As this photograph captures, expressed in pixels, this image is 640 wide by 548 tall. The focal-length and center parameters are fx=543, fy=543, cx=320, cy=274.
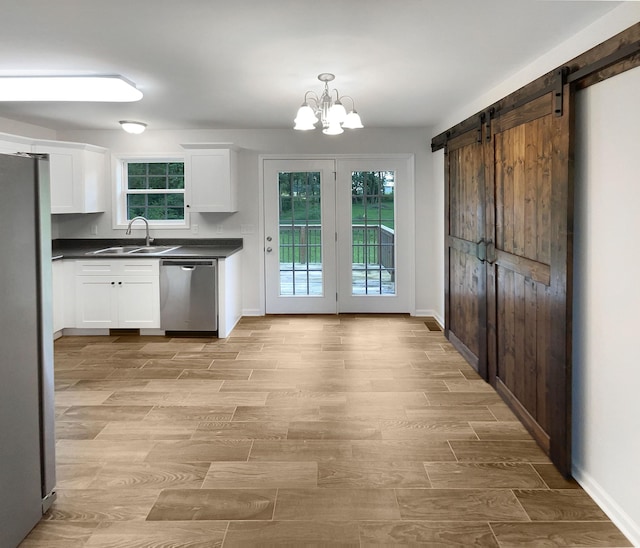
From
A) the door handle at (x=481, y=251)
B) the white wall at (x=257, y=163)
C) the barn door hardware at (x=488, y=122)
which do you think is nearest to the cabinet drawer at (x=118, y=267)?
the white wall at (x=257, y=163)

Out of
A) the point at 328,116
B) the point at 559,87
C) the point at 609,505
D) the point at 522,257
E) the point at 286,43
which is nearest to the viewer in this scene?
the point at 609,505

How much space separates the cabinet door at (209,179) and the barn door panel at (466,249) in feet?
7.98

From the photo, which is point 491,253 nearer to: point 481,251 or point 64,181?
point 481,251

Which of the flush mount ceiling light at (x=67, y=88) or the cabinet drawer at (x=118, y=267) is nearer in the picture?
the flush mount ceiling light at (x=67, y=88)

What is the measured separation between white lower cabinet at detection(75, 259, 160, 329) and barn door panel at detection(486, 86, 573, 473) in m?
3.42

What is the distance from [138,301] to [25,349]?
138 inches

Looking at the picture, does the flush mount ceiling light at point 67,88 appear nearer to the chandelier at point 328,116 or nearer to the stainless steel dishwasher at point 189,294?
the chandelier at point 328,116

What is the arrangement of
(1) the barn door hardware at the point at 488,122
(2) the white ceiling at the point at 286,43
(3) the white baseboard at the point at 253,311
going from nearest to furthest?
(2) the white ceiling at the point at 286,43 → (1) the barn door hardware at the point at 488,122 → (3) the white baseboard at the point at 253,311

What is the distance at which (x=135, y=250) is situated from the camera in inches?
242

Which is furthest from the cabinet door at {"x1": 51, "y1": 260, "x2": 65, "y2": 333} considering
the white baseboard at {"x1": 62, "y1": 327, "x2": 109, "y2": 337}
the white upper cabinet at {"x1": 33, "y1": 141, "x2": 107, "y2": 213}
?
the white upper cabinet at {"x1": 33, "y1": 141, "x2": 107, "y2": 213}

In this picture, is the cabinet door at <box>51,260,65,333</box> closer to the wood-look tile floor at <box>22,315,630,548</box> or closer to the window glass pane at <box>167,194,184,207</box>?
the wood-look tile floor at <box>22,315,630,548</box>

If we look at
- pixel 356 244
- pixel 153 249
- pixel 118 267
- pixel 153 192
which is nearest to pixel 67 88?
pixel 118 267

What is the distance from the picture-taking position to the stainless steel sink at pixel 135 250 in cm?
579

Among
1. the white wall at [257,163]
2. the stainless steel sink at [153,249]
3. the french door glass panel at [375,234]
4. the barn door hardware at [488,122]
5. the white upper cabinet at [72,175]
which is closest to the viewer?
the barn door hardware at [488,122]
